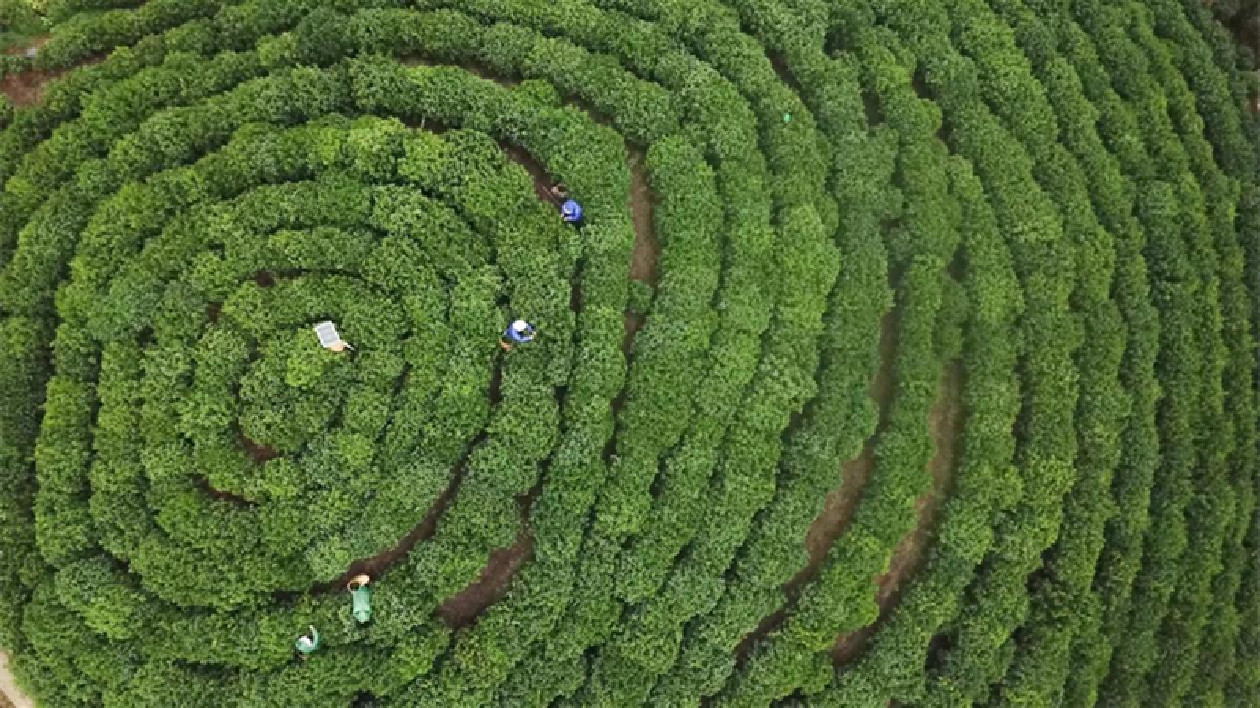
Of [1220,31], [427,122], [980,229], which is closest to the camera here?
[427,122]

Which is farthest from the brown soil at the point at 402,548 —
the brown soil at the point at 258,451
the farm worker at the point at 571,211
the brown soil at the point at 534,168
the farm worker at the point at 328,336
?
the brown soil at the point at 534,168

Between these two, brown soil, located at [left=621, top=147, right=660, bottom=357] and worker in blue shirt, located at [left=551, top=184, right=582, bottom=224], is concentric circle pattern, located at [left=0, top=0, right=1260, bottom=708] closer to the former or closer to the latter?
brown soil, located at [left=621, top=147, right=660, bottom=357]

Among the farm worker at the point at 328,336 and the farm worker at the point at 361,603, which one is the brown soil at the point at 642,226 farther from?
the farm worker at the point at 361,603

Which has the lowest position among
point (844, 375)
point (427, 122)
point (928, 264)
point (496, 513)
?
point (496, 513)

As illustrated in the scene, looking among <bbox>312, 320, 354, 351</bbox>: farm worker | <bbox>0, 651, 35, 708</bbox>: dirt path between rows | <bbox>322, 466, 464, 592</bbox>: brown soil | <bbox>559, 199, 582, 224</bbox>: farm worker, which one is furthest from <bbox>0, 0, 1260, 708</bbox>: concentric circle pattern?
<bbox>0, 651, 35, 708</bbox>: dirt path between rows

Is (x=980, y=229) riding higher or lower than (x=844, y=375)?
higher

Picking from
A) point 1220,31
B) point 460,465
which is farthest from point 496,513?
point 1220,31

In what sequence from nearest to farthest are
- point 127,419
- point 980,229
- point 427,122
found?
1. point 127,419
2. point 427,122
3. point 980,229

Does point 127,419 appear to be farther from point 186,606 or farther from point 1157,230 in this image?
point 1157,230
